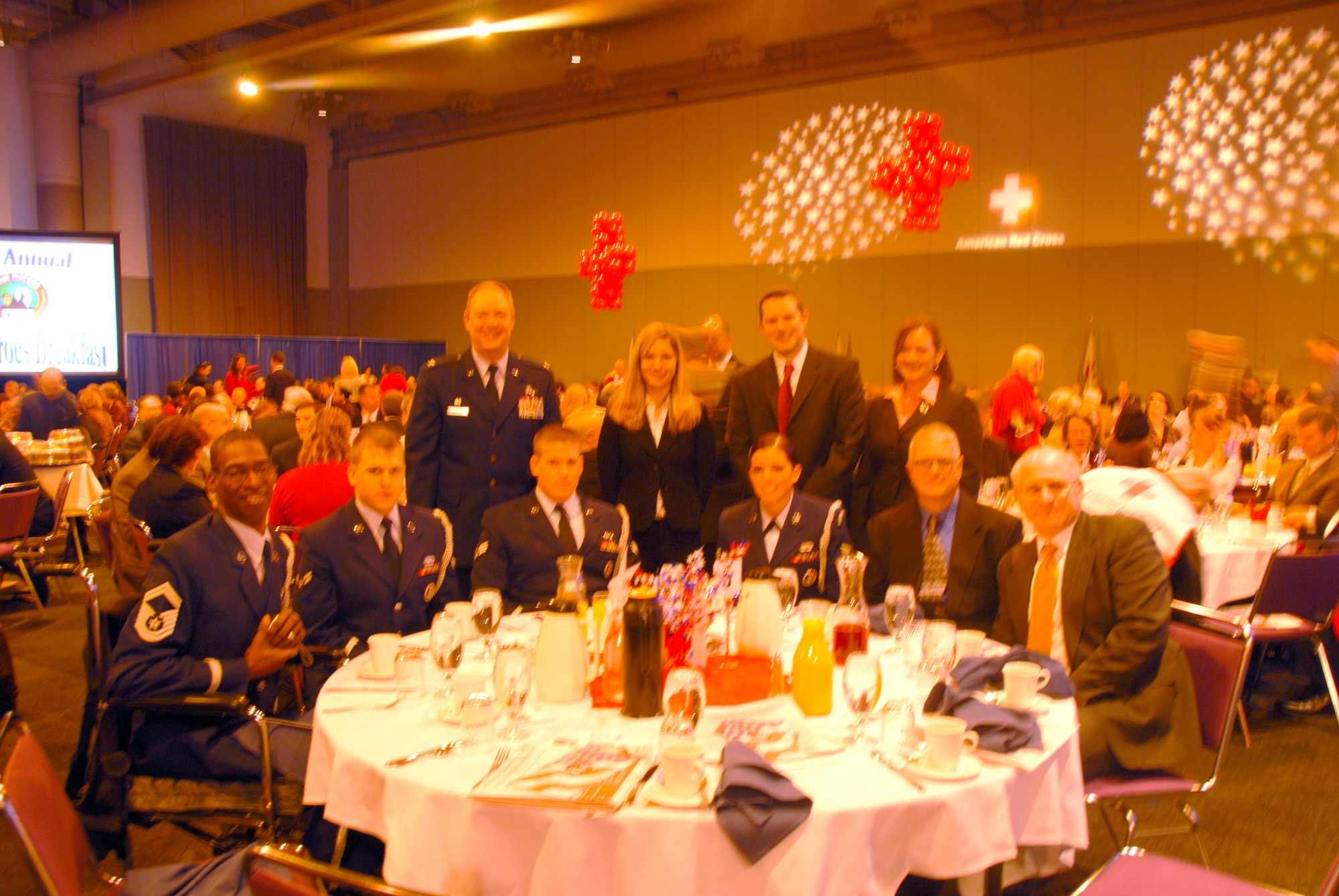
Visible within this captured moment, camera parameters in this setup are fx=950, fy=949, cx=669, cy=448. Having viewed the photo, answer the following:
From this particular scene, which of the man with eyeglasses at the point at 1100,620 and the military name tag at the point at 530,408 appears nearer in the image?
the man with eyeglasses at the point at 1100,620

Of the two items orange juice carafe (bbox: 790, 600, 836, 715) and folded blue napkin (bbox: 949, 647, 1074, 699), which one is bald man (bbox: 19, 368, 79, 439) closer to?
orange juice carafe (bbox: 790, 600, 836, 715)

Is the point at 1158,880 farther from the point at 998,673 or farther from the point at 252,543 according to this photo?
the point at 252,543

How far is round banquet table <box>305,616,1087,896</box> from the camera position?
154cm

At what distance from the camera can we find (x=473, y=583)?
302cm

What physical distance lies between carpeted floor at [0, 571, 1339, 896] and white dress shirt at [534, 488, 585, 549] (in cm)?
159

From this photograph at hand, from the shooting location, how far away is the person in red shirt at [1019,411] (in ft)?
20.8

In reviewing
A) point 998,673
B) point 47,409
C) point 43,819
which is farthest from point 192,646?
point 47,409

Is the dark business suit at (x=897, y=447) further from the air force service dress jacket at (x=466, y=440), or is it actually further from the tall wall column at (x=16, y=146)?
the tall wall column at (x=16, y=146)

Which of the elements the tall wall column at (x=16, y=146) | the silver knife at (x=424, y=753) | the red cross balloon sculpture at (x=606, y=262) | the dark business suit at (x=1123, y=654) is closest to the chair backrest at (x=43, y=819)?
the silver knife at (x=424, y=753)

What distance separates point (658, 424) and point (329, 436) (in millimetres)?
1667

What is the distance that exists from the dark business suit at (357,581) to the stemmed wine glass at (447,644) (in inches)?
30.5

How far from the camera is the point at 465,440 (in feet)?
11.9

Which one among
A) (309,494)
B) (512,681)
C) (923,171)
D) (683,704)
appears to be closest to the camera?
(683,704)

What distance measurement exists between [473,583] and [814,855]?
1.72 metres
